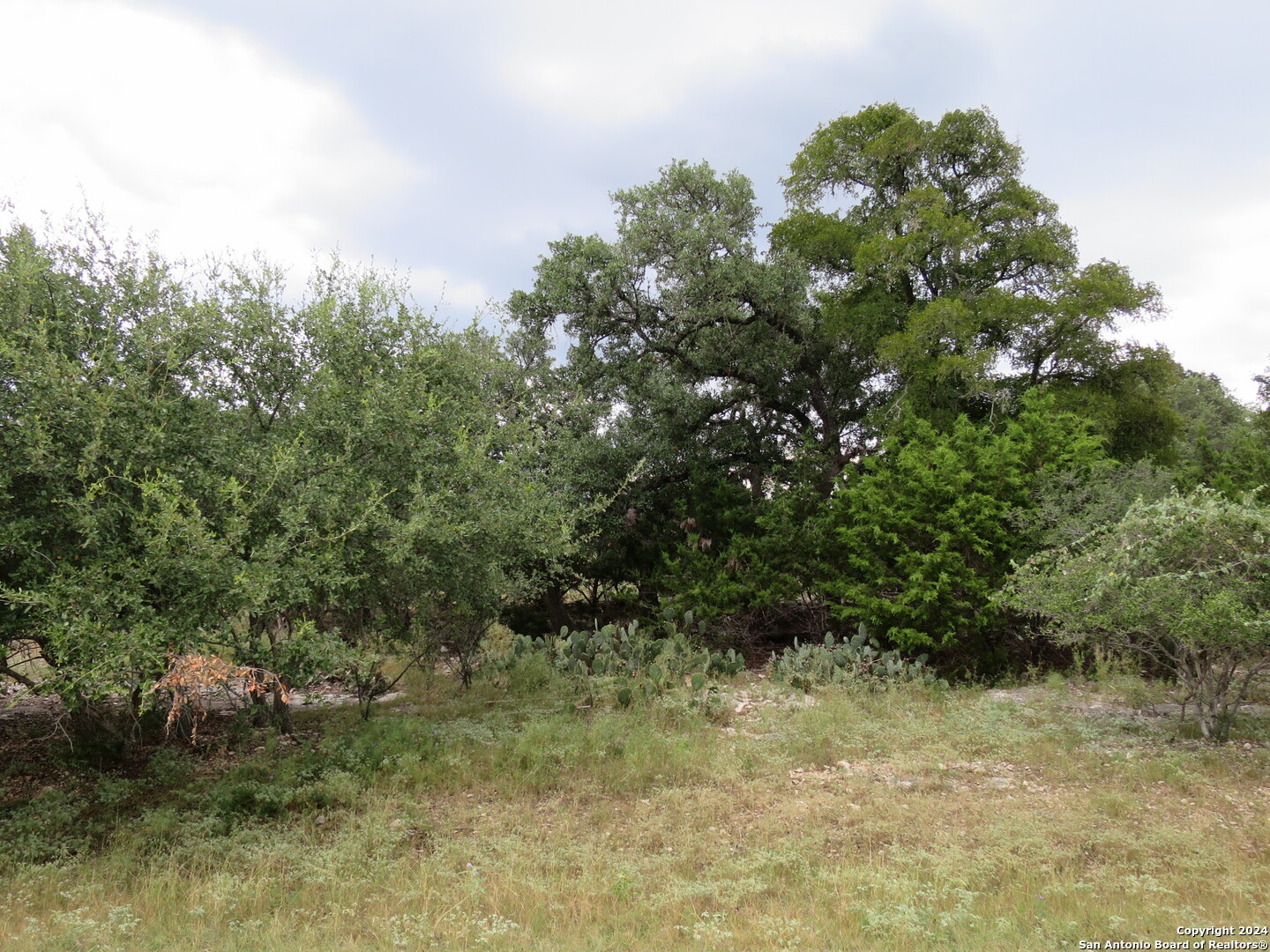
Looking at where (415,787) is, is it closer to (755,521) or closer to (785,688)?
(785,688)

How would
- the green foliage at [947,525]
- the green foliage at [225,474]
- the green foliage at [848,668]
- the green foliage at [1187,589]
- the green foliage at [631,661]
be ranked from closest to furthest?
the green foliage at [225,474] < the green foliage at [1187,589] < the green foliage at [631,661] < the green foliage at [848,668] < the green foliage at [947,525]

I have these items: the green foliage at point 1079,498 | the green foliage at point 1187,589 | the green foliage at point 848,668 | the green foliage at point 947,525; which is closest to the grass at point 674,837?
the green foliage at point 1187,589

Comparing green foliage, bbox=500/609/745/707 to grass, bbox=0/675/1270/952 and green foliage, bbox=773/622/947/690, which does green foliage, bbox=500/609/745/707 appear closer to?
grass, bbox=0/675/1270/952

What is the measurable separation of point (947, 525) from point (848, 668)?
282 centimetres

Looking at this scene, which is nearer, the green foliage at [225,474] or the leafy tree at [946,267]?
the green foliage at [225,474]

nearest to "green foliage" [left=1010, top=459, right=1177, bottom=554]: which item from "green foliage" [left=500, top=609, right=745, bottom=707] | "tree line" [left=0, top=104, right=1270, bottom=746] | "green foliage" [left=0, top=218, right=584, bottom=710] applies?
"tree line" [left=0, top=104, right=1270, bottom=746]

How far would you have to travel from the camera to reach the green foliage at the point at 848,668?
36.4 ft

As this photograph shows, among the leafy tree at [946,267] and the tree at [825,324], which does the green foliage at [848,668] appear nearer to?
the tree at [825,324]

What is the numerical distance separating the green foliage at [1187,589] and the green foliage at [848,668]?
2.41 meters

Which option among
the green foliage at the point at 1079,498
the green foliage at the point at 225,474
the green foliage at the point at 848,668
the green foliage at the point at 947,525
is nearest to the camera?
the green foliage at the point at 225,474

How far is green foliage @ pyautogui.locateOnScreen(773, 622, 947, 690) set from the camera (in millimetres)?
11094

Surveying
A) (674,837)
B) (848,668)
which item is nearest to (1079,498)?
(848,668)

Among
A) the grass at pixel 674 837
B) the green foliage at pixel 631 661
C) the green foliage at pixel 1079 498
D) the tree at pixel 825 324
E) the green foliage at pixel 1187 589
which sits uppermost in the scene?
the tree at pixel 825 324

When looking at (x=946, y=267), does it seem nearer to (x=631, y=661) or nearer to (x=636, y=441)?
(x=636, y=441)
